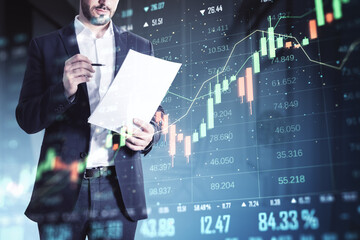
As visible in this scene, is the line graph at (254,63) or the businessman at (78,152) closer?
the businessman at (78,152)

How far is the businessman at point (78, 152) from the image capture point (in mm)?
1357

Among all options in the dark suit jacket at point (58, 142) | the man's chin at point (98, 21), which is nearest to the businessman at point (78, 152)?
the dark suit jacket at point (58, 142)

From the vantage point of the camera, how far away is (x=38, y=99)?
1.40m

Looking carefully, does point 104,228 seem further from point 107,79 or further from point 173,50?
point 173,50

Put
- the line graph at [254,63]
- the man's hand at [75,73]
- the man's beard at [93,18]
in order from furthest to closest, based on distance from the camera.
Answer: the man's beard at [93,18]
the line graph at [254,63]
the man's hand at [75,73]

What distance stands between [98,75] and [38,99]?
0.74ft

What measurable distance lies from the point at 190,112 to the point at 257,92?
0.27m

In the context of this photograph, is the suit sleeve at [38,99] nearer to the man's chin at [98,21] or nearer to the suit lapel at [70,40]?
the suit lapel at [70,40]

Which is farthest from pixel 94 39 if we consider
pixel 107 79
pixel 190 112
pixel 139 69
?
pixel 190 112

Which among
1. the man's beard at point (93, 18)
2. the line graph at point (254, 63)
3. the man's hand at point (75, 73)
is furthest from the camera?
the man's beard at point (93, 18)

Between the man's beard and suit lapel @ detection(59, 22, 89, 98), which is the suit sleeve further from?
the man's beard

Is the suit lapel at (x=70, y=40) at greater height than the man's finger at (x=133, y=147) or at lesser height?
greater

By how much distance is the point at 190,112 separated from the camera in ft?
5.40

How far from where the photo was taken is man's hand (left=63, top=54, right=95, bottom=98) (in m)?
1.35
